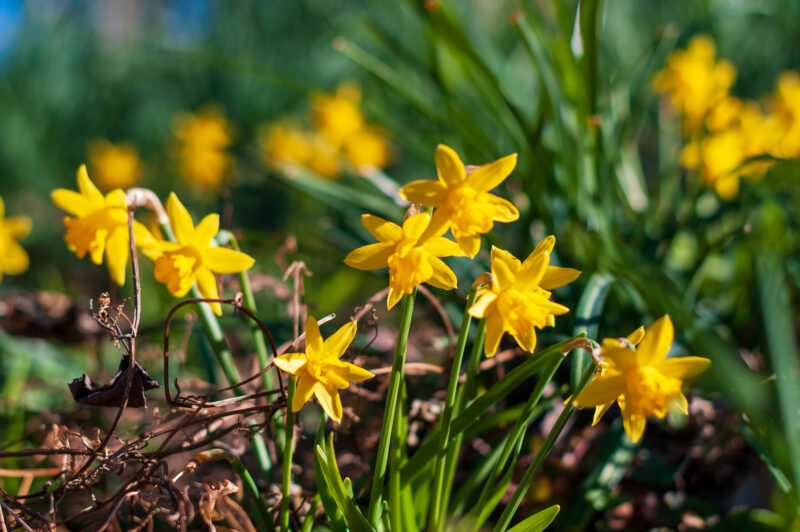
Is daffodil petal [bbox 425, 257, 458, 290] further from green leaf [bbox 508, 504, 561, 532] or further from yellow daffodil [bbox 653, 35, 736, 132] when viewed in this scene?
yellow daffodil [bbox 653, 35, 736, 132]

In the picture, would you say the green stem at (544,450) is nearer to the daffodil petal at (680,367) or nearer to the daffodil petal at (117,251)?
the daffodil petal at (680,367)

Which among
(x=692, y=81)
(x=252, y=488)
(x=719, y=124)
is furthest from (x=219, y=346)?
(x=692, y=81)

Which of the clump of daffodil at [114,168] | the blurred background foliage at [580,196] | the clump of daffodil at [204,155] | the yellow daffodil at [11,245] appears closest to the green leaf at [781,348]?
the blurred background foliage at [580,196]

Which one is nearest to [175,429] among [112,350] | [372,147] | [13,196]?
[112,350]

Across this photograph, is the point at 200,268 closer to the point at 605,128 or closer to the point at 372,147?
the point at 605,128

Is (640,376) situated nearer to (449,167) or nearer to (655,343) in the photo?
(655,343)

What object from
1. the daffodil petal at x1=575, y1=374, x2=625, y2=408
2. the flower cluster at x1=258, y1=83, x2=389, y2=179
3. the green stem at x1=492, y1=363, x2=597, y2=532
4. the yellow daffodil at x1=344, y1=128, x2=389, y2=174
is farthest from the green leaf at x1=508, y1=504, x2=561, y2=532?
the yellow daffodil at x1=344, y1=128, x2=389, y2=174
